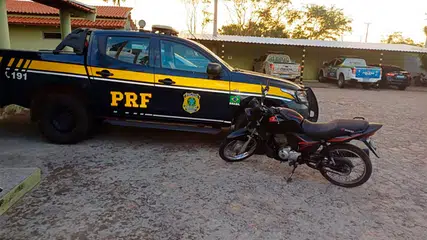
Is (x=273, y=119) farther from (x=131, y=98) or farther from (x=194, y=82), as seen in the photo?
→ (x=131, y=98)

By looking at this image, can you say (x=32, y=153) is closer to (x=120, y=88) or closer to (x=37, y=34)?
(x=120, y=88)

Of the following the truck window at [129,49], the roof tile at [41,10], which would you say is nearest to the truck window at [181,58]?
the truck window at [129,49]

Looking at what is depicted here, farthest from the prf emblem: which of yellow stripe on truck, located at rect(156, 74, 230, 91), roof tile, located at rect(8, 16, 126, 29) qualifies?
roof tile, located at rect(8, 16, 126, 29)

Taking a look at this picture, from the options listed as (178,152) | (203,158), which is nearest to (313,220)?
(203,158)

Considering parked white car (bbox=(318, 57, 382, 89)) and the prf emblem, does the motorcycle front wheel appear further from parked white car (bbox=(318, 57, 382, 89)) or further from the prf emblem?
parked white car (bbox=(318, 57, 382, 89))

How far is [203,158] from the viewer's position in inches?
186

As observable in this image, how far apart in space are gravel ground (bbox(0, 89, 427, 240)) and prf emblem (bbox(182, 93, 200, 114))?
0.67 metres

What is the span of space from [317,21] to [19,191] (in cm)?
3542

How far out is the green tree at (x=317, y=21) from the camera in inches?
1305

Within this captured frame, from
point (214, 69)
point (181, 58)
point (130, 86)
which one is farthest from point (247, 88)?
point (130, 86)

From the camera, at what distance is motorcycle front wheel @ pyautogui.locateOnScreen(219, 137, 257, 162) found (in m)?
4.50

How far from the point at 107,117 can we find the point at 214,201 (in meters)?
2.61

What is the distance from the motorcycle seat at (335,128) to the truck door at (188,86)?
1.45m

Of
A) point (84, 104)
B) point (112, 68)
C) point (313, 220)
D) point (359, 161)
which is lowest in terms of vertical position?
point (313, 220)
